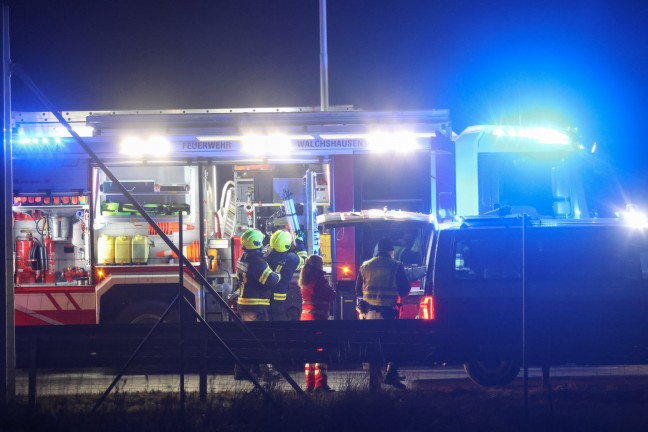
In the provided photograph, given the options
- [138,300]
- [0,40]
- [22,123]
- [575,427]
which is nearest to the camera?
[575,427]

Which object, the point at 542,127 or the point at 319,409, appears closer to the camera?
Result: the point at 319,409

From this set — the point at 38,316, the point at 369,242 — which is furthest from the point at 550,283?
the point at 38,316

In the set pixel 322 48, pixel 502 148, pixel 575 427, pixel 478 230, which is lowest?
pixel 575 427

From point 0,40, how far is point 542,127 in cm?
706

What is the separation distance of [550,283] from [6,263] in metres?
5.16

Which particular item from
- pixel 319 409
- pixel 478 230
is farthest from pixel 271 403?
pixel 478 230

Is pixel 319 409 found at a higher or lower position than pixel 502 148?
lower

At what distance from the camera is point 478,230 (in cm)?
811

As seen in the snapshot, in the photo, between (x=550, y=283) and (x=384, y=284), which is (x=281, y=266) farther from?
(x=550, y=283)

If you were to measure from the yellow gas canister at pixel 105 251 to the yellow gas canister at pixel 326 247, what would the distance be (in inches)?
112

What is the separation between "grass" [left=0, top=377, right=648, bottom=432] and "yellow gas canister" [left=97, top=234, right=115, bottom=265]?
12.2 feet

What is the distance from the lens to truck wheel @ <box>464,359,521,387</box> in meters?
8.55

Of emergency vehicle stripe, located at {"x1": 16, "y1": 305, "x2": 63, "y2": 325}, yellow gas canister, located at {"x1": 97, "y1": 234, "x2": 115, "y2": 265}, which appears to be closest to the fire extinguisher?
emergency vehicle stripe, located at {"x1": 16, "y1": 305, "x2": 63, "y2": 325}

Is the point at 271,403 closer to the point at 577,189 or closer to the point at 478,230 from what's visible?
the point at 478,230
